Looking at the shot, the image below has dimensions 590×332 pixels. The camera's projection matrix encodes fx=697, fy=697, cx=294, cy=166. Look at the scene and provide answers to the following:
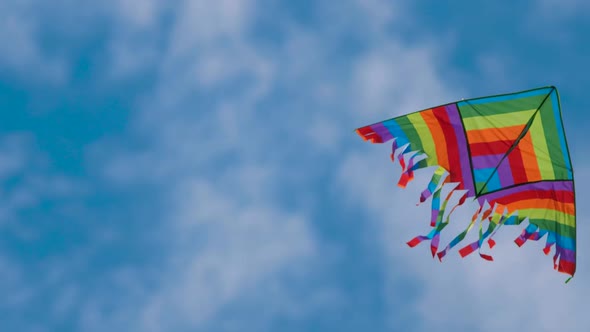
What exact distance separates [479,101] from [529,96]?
832 mm

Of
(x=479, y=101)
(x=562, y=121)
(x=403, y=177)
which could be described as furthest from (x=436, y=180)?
(x=562, y=121)

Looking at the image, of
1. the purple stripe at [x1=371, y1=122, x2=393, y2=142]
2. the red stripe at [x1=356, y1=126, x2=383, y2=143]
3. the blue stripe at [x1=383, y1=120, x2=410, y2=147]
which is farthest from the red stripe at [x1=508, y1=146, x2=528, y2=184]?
the red stripe at [x1=356, y1=126, x2=383, y2=143]

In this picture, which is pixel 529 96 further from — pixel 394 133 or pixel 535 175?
pixel 394 133

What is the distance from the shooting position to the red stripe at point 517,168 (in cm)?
1255

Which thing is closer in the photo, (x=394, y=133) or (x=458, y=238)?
(x=458, y=238)

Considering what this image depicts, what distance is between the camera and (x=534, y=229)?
1241 cm

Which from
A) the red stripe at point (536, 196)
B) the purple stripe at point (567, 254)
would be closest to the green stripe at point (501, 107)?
the red stripe at point (536, 196)

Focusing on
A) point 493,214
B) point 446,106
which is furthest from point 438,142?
point 493,214

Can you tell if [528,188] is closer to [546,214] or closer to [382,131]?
[546,214]

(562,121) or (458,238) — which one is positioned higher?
(562,121)

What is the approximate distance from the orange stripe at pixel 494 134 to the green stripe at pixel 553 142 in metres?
0.42

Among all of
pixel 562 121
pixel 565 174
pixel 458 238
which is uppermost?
pixel 562 121

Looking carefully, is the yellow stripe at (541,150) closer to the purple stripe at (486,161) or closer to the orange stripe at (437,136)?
the purple stripe at (486,161)

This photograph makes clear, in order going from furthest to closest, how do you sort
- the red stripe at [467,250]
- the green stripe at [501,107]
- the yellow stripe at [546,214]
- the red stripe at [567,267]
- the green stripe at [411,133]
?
the green stripe at [411,133] < the yellow stripe at [546,214] < the red stripe at [567,267] < the green stripe at [501,107] < the red stripe at [467,250]
